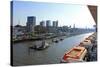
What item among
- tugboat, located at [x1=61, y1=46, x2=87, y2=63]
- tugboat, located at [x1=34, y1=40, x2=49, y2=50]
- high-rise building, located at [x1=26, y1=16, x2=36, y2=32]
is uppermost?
high-rise building, located at [x1=26, y1=16, x2=36, y2=32]

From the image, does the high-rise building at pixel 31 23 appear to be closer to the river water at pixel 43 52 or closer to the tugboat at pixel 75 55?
the river water at pixel 43 52

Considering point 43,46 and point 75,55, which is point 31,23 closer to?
point 43,46

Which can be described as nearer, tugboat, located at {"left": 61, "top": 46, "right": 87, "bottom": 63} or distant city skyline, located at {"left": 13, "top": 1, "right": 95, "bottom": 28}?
distant city skyline, located at {"left": 13, "top": 1, "right": 95, "bottom": 28}

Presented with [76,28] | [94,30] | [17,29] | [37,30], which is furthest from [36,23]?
[94,30]

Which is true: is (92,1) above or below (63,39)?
above

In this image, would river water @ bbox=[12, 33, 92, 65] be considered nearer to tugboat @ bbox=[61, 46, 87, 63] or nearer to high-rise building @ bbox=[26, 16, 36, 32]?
tugboat @ bbox=[61, 46, 87, 63]

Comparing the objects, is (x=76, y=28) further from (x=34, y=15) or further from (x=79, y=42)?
(x=34, y=15)

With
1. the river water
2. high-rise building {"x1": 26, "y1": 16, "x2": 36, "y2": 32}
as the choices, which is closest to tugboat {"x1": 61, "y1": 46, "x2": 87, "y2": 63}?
the river water

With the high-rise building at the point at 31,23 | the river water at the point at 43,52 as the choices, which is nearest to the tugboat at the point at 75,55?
the river water at the point at 43,52
